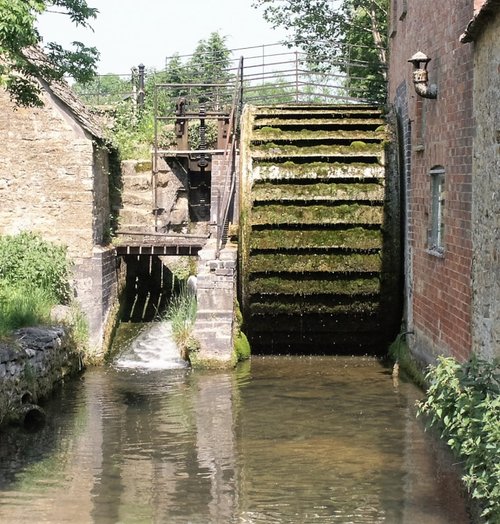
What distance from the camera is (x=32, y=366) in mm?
10102

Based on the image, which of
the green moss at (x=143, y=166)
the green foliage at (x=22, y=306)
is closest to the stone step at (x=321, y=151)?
the green foliage at (x=22, y=306)

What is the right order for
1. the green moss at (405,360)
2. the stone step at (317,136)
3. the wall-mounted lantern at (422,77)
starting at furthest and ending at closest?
the stone step at (317,136) < the green moss at (405,360) < the wall-mounted lantern at (422,77)

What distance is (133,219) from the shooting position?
1670 cm

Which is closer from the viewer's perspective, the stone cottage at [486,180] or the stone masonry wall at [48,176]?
the stone cottage at [486,180]

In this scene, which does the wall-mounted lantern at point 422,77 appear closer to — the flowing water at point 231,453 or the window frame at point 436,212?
the window frame at point 436,212

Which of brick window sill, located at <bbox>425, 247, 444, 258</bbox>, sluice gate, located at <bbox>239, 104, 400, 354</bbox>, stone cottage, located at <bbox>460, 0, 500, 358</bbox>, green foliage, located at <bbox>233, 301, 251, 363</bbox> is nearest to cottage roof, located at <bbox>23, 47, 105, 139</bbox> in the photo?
sluice gate, located at <bbox>239, 104, 400, 354</bbox>

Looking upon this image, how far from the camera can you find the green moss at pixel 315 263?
1242 cm

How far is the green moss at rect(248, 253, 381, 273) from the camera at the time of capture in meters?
12.4

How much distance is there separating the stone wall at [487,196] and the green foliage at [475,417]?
0.68 m

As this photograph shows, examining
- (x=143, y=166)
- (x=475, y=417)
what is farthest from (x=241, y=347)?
(x=475, y=417)

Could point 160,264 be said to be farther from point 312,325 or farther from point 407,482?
point 407,482

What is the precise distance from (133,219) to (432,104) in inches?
291

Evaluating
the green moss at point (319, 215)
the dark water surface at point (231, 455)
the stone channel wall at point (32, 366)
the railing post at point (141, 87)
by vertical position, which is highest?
the railing post at point (141, 87)

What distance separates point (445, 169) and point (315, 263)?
3.14 metres
